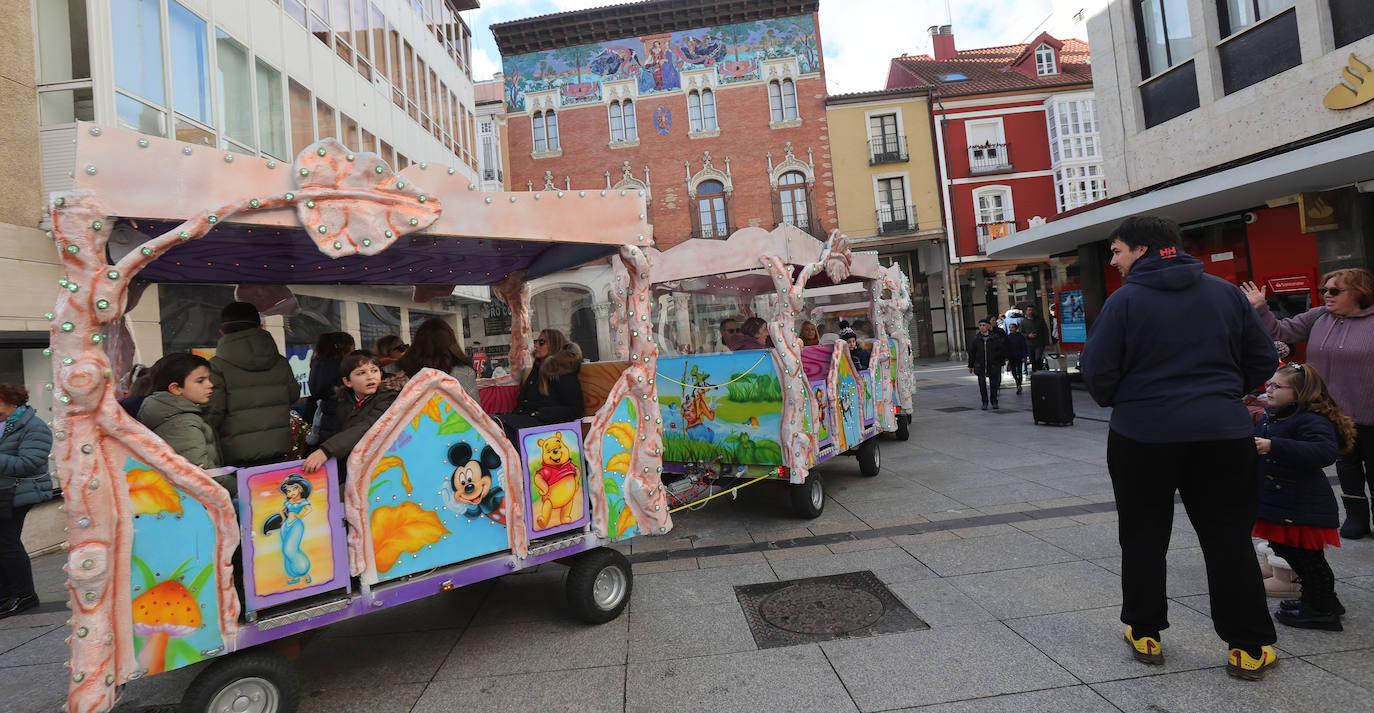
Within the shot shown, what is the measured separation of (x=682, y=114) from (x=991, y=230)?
46.2 feet

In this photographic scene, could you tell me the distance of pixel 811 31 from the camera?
94.7 ft

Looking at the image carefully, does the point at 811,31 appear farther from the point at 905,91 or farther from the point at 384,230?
the point at 384,230

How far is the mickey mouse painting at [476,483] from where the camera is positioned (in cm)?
348

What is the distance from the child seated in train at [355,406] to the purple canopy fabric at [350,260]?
0.74 m

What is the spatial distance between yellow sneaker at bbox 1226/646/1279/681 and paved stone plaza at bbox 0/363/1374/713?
47 millimetres

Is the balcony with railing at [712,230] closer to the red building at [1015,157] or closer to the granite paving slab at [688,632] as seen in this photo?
the red building at [1015,157]

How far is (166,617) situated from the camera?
2662mm

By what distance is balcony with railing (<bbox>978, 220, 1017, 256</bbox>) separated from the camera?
1089 inches

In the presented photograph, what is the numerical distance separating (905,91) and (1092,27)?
16.9 meters

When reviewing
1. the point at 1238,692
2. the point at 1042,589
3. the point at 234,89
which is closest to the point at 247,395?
the point at 1042,589

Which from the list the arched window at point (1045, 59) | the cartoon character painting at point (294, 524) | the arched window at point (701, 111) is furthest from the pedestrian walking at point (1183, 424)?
the arched window at point (1045, 59)

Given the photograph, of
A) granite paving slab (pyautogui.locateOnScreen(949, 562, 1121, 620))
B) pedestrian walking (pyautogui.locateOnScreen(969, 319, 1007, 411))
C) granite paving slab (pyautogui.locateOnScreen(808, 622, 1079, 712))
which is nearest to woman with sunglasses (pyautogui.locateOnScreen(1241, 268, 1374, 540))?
granite paving slab (pyautogui.locateOnScreen(949, 562, 1121, 620))

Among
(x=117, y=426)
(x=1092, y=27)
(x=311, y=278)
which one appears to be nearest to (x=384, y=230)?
(x=117, y=426)

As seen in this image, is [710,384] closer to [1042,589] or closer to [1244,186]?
[1042,589]
